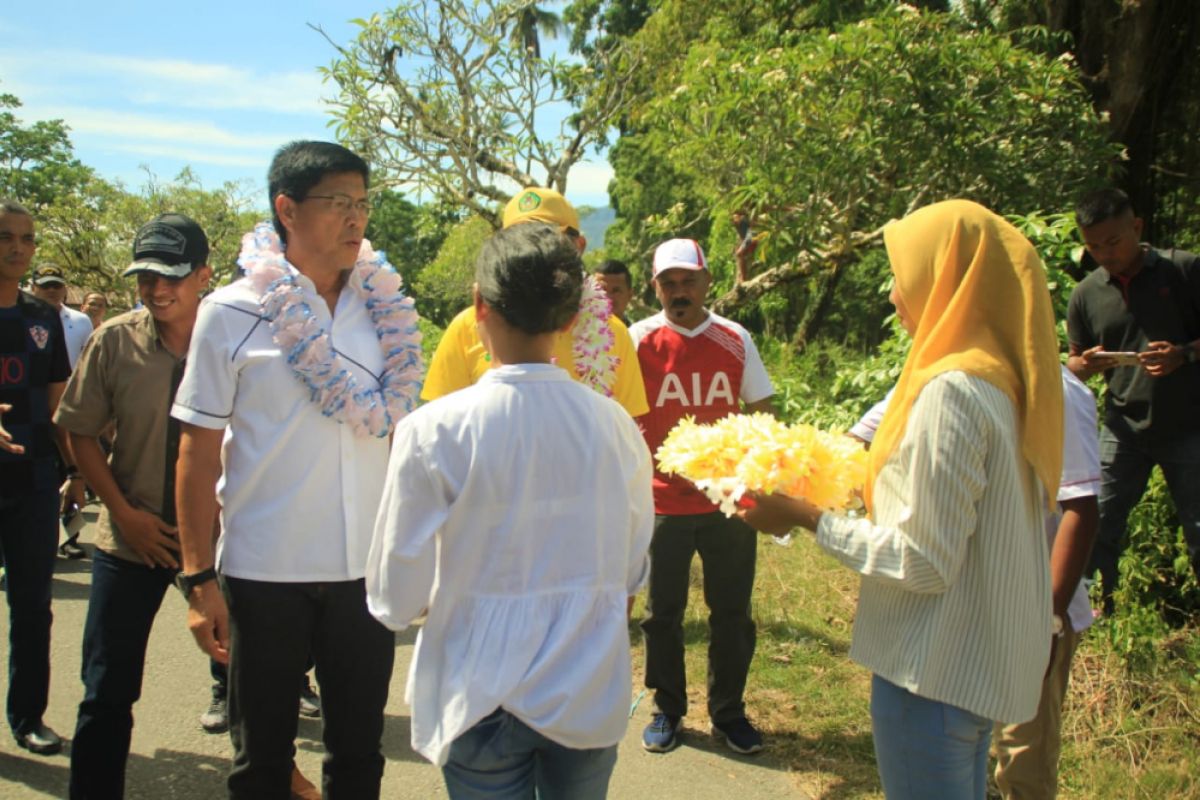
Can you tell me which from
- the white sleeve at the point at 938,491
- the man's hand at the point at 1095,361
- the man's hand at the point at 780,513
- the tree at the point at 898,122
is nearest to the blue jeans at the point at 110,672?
the man's hand at the point at 780,513

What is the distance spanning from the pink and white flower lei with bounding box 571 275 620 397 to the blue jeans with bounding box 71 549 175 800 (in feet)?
5.78

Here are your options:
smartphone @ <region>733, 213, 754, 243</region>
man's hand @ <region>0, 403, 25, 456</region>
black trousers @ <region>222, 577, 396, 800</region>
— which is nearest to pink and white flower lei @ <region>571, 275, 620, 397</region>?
black trousers @ <region>222, 577, 396, 800</region>

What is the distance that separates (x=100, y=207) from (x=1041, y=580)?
2526 cm

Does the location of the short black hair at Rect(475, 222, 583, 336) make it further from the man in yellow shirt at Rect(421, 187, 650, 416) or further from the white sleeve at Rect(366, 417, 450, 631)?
the man in yellow shirt at Rect(421, 187, 650, 416)

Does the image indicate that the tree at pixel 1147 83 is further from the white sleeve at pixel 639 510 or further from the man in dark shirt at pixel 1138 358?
the white sleeve at pixel 639 510

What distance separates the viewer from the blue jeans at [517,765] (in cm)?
208

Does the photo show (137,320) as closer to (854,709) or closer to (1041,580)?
(1041,580)

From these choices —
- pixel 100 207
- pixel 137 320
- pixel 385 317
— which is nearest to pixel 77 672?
pixel 137 320

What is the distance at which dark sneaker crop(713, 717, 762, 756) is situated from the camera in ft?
13.8

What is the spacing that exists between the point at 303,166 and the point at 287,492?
0.98 metres

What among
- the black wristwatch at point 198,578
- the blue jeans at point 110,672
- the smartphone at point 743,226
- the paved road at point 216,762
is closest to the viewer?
the black wristwatch at point 198,578

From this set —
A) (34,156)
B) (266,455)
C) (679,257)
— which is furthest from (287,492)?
(34,156)

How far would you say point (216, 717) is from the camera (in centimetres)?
449

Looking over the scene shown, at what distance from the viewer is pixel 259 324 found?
2.73 m
